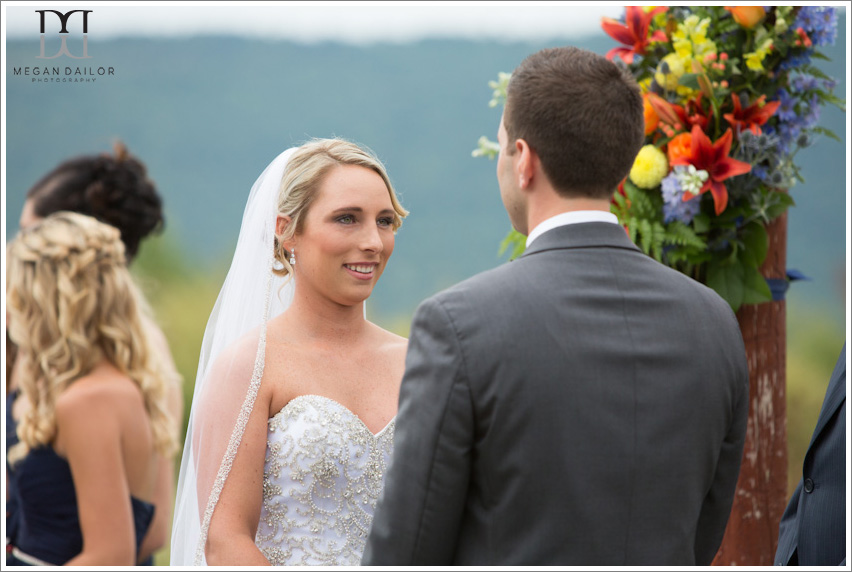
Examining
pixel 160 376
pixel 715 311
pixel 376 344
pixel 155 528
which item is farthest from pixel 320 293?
pixel 715 311

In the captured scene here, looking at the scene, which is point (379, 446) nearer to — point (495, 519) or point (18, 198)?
point (495, 519)

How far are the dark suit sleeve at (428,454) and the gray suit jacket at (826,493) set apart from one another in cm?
115

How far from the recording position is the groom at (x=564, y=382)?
59.8 inches

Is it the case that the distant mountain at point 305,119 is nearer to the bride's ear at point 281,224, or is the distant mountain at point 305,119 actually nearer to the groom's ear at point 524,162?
the bride's ear at point 281,224

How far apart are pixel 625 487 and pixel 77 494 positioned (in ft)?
4.25

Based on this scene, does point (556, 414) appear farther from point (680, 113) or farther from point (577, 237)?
point (680, 113)

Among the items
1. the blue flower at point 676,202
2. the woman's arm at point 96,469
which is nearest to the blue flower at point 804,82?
the blue flower at point 676,202

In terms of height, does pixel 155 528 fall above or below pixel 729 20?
below

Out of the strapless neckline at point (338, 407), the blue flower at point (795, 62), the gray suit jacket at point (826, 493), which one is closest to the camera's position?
the gray suit jacket at point (826, 493)

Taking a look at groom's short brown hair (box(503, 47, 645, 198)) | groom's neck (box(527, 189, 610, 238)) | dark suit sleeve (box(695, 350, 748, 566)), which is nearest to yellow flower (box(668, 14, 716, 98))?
groom's short brown hair (box(503, 47, 645, 198))

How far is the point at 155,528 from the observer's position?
6.58 ft

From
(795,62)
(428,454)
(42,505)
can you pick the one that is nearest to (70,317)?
(42,505)

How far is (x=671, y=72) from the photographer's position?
8.15ft

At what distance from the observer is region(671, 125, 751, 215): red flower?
2.43m
